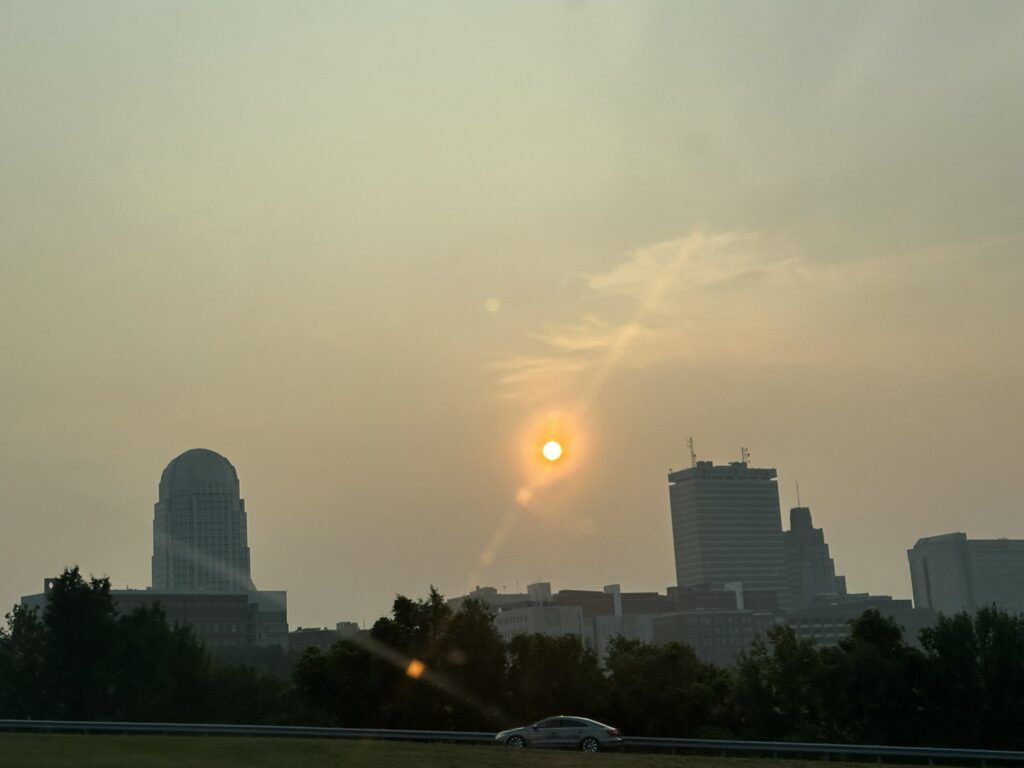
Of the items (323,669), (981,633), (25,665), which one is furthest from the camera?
(25,665)

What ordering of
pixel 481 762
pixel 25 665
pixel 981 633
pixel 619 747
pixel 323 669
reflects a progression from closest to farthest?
pixel 481 762 < pixel 619 747 < pixel 981 633 < pixel 323 669 < pixel 25 665

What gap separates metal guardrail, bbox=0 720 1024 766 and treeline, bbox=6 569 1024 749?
12171mm

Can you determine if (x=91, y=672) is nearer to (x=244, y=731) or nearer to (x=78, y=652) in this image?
(x=78, y=652)

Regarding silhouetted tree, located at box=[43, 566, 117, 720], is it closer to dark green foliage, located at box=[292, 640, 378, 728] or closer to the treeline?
the treeline

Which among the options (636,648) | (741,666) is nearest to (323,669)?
(636,648)

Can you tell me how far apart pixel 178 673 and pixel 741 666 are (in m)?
52.2

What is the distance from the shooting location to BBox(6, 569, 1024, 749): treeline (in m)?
72.2

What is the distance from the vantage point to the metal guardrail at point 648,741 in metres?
54.5

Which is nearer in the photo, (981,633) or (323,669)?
(981,633)

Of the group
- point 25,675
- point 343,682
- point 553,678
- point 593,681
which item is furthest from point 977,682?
point 25,675

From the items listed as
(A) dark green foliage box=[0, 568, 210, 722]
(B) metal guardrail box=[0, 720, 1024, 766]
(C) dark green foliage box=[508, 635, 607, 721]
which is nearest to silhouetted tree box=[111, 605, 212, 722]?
(A) dark green foliage box=[0, 568, 210, 722]

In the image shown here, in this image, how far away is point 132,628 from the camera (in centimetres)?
10644

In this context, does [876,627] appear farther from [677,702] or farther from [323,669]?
[323,669]

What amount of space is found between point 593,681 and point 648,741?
24.0 metres
